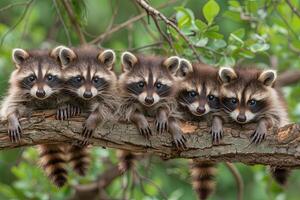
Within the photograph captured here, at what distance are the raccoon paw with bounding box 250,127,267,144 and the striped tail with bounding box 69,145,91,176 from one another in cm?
143

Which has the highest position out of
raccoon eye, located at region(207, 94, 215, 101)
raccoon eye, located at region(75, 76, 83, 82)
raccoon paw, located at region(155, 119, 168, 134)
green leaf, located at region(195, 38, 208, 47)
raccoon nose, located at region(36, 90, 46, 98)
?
green leaf, located at region(195, 38, 208, 47)

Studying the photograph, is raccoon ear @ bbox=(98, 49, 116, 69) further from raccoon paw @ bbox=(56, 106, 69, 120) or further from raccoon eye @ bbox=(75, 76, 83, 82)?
raccoon paw @ bbox=(56, 106, 69, 120)

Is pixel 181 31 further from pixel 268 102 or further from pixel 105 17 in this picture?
pixel 105 17

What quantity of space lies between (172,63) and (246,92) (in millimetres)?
659

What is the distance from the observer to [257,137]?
5953mm

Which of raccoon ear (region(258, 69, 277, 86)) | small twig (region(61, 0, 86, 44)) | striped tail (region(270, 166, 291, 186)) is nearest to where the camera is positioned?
striped tail (region(270, 166, 291, 186))

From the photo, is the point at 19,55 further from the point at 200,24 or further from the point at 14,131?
the point at 200,24

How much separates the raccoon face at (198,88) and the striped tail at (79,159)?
90cm

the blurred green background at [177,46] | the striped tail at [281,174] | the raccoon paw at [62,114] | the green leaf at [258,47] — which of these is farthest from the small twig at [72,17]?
the striped tail at [281,174]

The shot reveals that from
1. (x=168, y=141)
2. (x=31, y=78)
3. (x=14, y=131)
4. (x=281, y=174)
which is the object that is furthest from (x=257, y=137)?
(x=31, y=78)

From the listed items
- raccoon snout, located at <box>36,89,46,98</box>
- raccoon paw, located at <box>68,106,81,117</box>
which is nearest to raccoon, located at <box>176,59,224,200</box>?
raccoon paw, located at <box>68,106,81,117</box>

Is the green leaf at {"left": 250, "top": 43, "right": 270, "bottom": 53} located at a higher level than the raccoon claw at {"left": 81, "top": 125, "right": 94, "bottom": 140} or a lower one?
higher

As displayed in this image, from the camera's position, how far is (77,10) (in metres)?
7.15

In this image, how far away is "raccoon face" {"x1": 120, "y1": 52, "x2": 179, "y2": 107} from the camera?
6660mm
